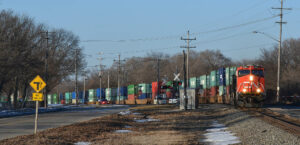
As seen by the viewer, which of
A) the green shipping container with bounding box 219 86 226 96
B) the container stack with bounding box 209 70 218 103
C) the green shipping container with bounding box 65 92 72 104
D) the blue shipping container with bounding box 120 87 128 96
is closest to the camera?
the green shipping container with bounding box 219 86 226 96

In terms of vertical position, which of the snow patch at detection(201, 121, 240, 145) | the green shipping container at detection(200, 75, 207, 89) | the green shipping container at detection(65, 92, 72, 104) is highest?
the green shipping container at detection(200, 75, 207, 89)

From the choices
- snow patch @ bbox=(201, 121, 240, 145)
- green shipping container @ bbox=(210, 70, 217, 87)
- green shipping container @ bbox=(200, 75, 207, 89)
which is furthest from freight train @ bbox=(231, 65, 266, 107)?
green shipping container @ bbox=(200, 75, 207, 89)

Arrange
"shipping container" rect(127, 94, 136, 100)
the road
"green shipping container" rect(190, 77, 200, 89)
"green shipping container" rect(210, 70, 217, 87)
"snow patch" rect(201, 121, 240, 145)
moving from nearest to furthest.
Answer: "snow patch" rect(201, 121, 240, 145) < the road < "green shipping container" rect(210, 70, 217, 87) < "green shipping container" rect(190, 77, 200, 89) < "shipping container" rect(127, 94, 136, 100)

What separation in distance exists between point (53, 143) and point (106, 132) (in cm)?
549

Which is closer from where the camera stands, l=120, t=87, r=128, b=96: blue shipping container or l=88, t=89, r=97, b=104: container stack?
l=120, t=87, r=128, b=96: blue shipping container

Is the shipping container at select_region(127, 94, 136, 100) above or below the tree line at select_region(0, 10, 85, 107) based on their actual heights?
below

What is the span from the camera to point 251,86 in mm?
38562

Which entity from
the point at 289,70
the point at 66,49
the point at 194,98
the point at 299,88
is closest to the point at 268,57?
the point at 289,70

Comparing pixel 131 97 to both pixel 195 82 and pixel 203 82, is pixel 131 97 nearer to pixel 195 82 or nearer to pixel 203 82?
pixel 195 82

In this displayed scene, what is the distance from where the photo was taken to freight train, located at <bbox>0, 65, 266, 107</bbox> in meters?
38.8

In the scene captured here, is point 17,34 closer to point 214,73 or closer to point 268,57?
point 214,73

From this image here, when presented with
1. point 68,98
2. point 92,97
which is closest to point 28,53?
point 92,97

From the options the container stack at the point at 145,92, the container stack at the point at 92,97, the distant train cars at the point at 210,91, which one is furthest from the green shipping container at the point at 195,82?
the container stack at the point at 92,97

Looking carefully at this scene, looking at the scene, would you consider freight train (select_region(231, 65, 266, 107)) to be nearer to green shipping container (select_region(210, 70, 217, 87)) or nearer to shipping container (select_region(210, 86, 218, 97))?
shipping container (select_region(210, 86, 218, 97))
